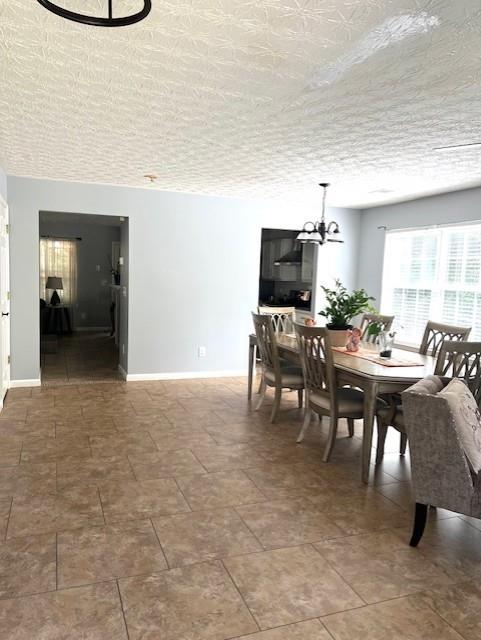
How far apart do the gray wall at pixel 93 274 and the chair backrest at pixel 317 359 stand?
748 centimetres

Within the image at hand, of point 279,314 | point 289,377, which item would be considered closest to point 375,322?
point 289,377

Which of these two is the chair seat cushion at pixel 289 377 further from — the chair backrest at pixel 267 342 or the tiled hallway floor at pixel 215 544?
the tiled hallway floor at pixel 215 544

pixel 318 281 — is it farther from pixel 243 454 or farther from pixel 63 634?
pixel 63 634

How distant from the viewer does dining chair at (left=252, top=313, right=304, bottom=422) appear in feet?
14.4

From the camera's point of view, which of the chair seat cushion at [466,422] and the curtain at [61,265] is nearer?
the chair seat cushion at [466,422]

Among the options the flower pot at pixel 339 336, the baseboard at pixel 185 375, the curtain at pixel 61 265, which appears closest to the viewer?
the flower pot at pixel 339 336

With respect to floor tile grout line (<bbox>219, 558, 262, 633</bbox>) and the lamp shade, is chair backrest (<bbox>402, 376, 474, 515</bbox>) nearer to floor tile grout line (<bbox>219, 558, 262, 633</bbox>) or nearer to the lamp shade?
floor tile grout line (<bbox>219, 558, 262, 633</bbox>)

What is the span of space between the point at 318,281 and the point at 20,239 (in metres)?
3.90

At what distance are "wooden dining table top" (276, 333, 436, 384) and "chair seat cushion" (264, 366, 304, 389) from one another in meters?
0.27

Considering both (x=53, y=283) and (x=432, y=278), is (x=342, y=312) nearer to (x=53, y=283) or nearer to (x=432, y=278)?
(x=432, y=278)

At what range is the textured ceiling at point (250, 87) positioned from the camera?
70.7 inches

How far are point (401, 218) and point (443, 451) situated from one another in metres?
4.35

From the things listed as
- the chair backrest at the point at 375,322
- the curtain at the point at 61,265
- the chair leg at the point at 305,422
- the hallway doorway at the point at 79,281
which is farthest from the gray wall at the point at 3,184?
the curtain at the point at 61,265

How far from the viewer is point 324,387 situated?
3.64 meters
